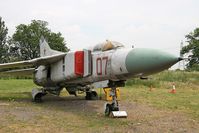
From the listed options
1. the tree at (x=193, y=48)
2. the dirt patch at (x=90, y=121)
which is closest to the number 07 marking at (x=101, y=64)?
the dirt patch at (x=90, y=121)

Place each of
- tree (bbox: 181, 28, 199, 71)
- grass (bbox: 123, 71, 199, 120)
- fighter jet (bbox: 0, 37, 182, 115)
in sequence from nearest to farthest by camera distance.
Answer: fighter jet (bbox: 0, 37, 182, 115) → grass (bbox: 123, 71, 199, 120) → tree (bbox: 181, 28, 199, 71)

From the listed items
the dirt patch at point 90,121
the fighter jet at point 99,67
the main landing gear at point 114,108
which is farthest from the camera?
the main landing gear at point 114,108

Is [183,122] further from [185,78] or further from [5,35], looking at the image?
[5,35]

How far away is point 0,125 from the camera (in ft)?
29.3

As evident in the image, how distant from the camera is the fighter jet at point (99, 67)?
9.24m

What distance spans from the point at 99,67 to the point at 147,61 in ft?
A: 9.10

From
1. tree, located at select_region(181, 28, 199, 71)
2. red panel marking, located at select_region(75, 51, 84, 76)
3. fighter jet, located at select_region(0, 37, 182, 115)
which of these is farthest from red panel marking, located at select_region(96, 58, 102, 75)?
tree, located at select_region(181, 28, 199, 71)

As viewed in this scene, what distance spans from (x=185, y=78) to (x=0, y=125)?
24384 mm

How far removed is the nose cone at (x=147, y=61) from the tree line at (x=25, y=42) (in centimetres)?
8615

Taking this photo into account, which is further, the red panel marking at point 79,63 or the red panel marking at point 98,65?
the red panel marking at point 79,63

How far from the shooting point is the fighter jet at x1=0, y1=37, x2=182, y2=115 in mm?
9242

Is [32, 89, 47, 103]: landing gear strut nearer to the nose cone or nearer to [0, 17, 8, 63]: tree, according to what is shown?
the nose cone

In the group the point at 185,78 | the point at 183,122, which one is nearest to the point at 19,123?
the point at 183,122

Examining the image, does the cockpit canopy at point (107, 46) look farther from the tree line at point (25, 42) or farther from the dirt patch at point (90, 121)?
the tree line at point (25, 42)
